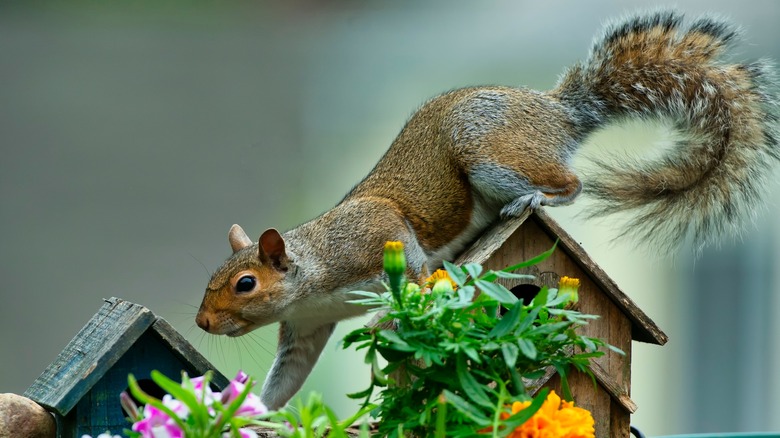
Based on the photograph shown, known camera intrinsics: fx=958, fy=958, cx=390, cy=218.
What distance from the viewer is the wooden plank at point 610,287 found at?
1.16 meters

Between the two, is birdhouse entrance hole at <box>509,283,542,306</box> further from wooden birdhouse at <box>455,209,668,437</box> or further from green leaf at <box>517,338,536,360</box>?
green leaf at <box>517,338,536,360</box>

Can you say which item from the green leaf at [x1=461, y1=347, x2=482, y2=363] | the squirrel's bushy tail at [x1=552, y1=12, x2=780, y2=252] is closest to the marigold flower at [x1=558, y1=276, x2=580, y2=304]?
the green leaf at [x1=461, y1=347, x2=482, y2=363]

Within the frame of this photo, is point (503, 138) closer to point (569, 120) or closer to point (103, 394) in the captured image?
point (569, 120)

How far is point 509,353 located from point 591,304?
0.49m

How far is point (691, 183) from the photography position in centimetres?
137

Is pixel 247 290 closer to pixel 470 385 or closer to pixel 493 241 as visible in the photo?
pixel 493 241

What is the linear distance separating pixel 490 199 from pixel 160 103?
3.67ft

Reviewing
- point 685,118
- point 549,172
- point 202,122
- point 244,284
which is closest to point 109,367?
point 244,284

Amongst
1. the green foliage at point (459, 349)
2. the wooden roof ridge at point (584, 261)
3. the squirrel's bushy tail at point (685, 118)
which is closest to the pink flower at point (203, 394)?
the green foliage at point (459, 349)

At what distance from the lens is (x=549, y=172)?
4.33 feet

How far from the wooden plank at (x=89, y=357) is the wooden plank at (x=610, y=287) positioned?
49 centimetres

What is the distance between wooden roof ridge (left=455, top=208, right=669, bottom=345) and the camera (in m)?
1.16

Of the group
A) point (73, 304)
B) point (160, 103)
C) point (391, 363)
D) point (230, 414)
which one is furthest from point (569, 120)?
point (73, 304)

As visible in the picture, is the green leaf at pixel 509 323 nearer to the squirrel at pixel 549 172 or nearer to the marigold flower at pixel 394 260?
the marigold flower at pixel 394 260
